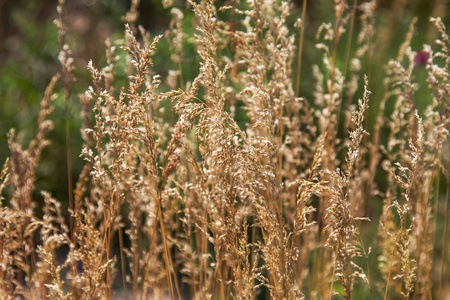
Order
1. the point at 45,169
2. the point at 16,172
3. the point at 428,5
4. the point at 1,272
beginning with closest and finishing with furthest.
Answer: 1. the point at 1,272
2. the point at 16,172
3. the point at 45,169
4. the point at 428,5

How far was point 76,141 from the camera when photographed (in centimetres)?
395

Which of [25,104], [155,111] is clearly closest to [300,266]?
[155,111]

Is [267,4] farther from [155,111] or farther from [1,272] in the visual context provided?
[1,272]

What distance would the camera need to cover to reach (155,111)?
1.87 metres

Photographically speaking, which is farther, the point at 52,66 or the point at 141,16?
the point at 141,16

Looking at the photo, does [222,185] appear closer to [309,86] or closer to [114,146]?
[114,146]

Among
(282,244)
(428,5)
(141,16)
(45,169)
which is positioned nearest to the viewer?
(282,244)

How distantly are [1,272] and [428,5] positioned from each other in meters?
4.80

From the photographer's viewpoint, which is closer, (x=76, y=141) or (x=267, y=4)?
(x=267, y=4)

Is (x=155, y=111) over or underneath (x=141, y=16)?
underneath

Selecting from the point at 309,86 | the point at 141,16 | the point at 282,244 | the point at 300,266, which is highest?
the point at 141,16

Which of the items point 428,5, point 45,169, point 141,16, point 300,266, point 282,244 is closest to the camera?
point 282,244

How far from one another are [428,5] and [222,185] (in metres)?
4.58

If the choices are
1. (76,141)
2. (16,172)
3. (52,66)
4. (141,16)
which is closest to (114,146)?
(16,172)
